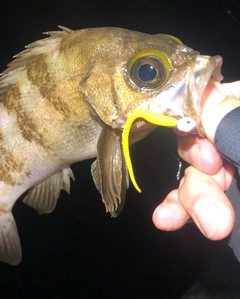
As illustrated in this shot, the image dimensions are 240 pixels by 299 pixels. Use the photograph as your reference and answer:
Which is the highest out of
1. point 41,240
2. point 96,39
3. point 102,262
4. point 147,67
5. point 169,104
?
point 96,39

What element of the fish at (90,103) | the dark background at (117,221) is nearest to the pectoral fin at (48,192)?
the fish at (90,103)

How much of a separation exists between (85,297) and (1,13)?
1.98m

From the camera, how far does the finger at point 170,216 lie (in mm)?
1206

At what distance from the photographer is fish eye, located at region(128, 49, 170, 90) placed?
3.59 feet

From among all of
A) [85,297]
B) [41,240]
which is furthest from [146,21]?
[85,297]

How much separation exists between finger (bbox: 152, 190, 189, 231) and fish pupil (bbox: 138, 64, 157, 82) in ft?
1.42

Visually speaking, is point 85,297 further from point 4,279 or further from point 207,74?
point 207,74

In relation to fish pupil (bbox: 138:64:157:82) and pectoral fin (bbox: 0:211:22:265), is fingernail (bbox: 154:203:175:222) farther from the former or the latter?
pectoral fin (bbox: 0:211:22:265)

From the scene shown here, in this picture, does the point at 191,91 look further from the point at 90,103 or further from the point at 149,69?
the point at 90,103

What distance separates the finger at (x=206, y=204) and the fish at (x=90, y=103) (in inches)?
8.4

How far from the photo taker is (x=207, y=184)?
3.90ft

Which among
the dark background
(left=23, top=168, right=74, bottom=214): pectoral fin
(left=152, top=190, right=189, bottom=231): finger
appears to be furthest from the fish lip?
the dark background

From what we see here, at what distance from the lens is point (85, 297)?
246 centimetres

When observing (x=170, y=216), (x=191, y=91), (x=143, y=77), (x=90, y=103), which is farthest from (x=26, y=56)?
(x=170, y=216)
